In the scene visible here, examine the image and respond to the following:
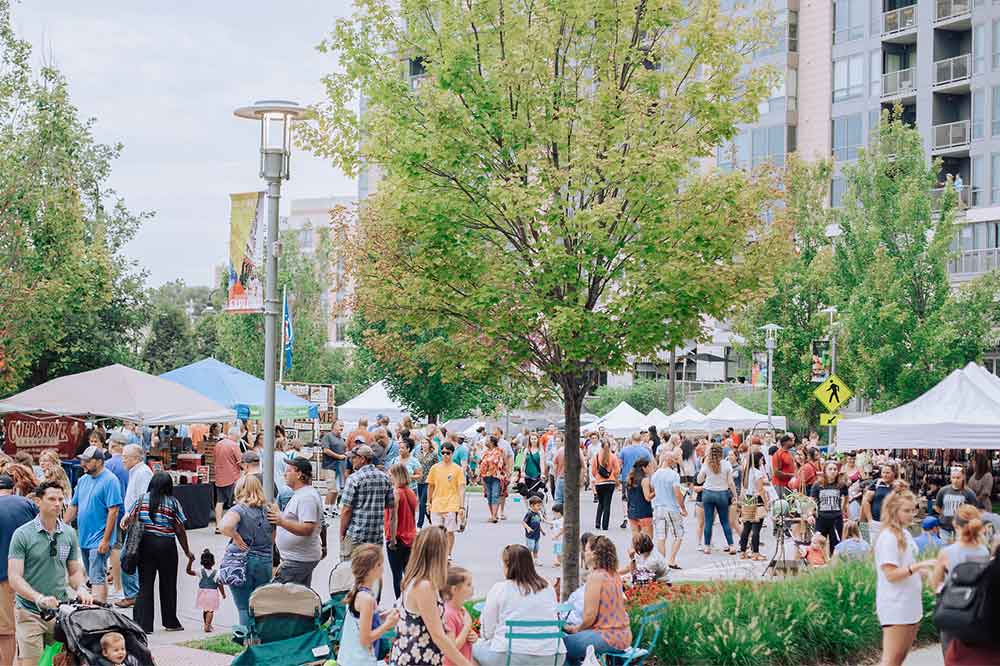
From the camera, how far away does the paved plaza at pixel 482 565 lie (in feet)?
40.0

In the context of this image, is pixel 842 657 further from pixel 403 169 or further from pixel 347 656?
pixel 403 169

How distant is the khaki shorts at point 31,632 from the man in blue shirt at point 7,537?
0.46 feet

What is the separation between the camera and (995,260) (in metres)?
51.5

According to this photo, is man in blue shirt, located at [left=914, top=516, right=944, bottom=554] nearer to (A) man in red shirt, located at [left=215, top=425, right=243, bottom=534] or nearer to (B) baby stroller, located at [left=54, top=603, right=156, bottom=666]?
(B) baby stroller, located at [left=54, top=603, right=156, bottom=666]

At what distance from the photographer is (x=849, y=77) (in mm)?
→ 58188

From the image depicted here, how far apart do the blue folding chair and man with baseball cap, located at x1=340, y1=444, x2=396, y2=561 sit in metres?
3.02

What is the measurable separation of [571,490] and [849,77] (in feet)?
163

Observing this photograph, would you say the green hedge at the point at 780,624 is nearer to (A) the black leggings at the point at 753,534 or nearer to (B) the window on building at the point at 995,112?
(A) the black leggings at the point at 753,534

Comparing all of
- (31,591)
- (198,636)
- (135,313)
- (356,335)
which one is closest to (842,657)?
(198,636)

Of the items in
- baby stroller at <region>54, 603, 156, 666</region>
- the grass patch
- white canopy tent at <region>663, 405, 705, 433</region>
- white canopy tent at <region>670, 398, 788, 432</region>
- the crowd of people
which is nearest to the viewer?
baby stroller at <region>54, 603, 156, 666</region>

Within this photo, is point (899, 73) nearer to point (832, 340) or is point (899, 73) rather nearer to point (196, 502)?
point (832, 340)

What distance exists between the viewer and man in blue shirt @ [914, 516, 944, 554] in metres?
15.6

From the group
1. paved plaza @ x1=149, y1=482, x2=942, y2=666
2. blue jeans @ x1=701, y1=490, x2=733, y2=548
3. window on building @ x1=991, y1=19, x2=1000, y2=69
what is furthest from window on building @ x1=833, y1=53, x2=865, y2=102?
blue jeans @ x1=701, y1=490, x2=733, y2=548

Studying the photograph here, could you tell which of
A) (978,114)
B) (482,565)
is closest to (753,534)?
(482,565)
